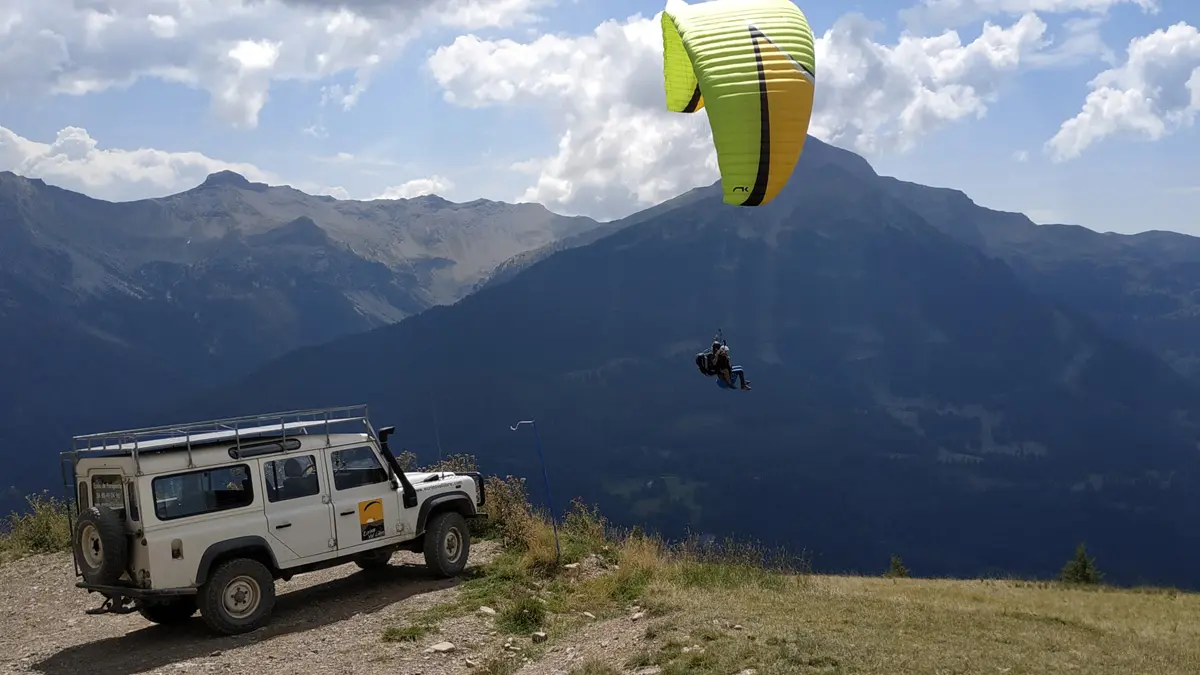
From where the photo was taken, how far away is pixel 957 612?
40.2 feet

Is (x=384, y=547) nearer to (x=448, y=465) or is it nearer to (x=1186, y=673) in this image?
(x=448, y=465)

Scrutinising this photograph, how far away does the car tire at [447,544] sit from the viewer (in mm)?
13312

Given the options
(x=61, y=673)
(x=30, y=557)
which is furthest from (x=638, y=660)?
(x=30, y=557)

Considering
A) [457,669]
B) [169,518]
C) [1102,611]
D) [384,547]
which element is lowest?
[1102,611]

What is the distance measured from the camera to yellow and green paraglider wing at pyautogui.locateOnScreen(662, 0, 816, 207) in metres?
12.0

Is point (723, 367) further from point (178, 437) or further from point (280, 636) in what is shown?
point (178, 437)

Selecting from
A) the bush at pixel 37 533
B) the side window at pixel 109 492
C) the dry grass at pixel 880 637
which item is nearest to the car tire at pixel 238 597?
the side window at pixel 109 492

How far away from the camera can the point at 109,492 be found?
11.0 metres

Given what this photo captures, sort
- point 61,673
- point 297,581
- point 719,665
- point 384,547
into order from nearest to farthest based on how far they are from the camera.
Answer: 1. point 719,665
2. point 61,673
3. point 384,547
4. point 297,581

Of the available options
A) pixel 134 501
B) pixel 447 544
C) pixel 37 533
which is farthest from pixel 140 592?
pixel 37 533

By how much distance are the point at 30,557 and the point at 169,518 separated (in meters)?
7.77

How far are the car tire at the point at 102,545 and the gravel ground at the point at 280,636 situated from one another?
977 millimetres

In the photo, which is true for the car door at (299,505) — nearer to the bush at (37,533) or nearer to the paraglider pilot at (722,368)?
the paraglider pilot at (722,368)

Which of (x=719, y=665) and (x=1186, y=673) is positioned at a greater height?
(x=719, y=665)
